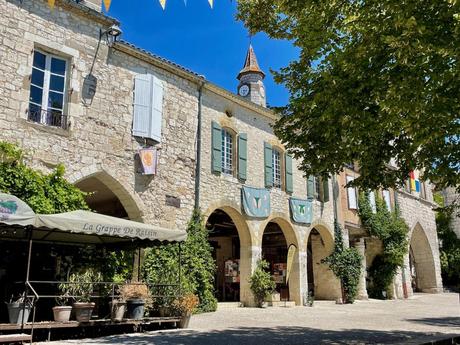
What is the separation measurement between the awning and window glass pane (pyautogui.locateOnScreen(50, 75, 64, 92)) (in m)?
3.37

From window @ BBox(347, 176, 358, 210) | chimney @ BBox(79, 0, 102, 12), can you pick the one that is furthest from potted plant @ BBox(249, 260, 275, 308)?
chimney @ BBox(79, 0, 102, 12)

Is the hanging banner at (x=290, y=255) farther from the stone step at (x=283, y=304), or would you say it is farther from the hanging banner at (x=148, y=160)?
the hanging banner at (x=148, y=160)

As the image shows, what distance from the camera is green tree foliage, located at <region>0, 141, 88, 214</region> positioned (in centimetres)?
888

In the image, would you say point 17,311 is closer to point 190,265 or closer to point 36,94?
point 36,94

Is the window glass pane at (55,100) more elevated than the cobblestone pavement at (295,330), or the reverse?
the window glass pane at (55,100)

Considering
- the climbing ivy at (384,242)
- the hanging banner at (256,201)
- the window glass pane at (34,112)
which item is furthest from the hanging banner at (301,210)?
the window glass pane at (34,112)

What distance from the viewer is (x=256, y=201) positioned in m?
14.9

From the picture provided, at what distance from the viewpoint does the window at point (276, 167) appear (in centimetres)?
1633

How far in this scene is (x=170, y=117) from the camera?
500 inches

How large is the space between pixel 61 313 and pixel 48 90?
505cm

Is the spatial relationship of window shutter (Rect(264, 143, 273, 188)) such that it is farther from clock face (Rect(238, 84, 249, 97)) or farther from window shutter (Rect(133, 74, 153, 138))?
clock face (Rect(238, 84, 249, 97))

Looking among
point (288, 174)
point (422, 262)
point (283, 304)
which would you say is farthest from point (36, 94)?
point (422, 262)

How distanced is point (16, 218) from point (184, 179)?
633 cm

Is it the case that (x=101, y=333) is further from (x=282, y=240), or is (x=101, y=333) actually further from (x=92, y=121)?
(x=282, y=240)
